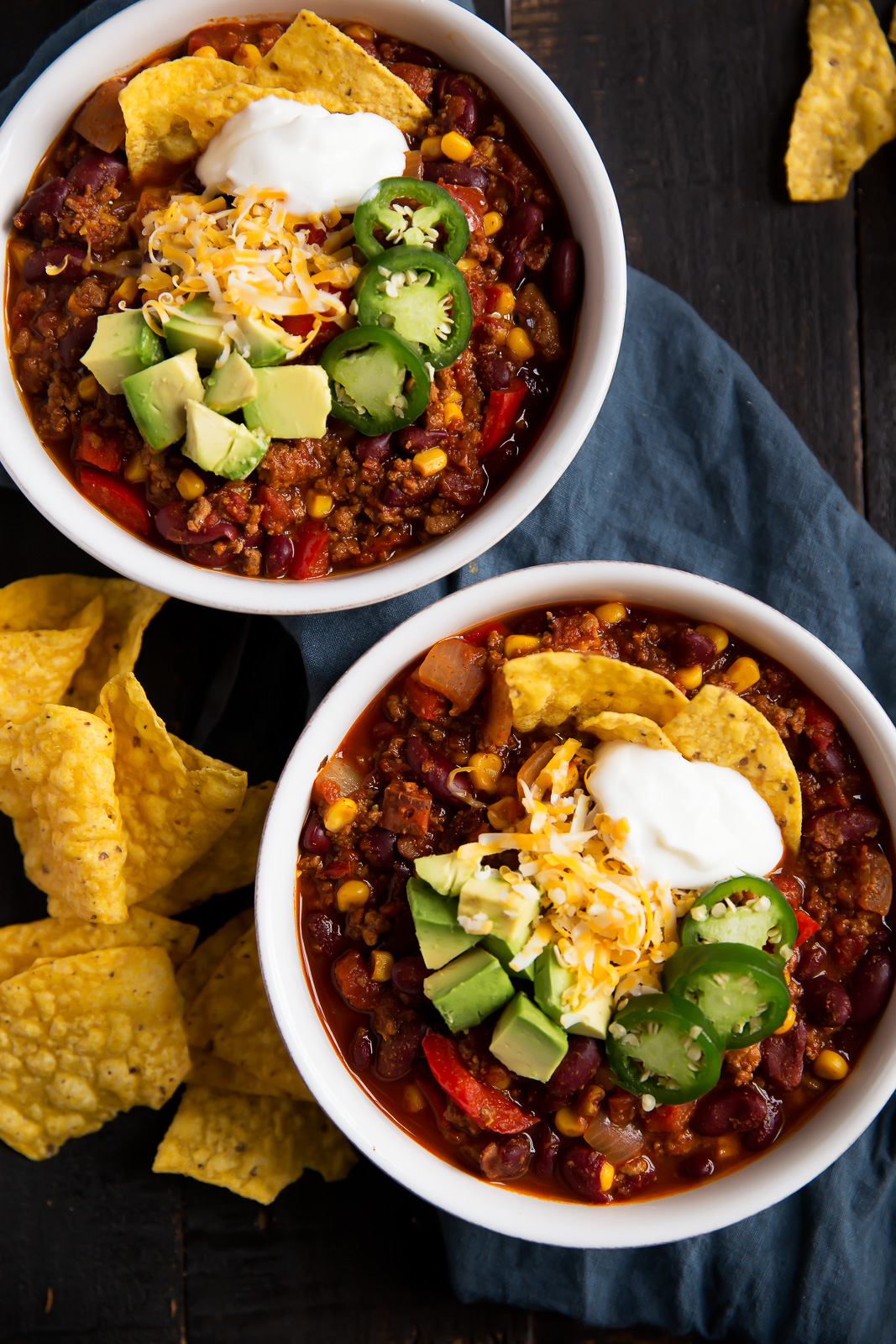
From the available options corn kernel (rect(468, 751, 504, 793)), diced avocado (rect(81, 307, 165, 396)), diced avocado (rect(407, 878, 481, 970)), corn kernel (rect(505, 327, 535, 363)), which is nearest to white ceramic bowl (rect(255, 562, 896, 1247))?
corn kernel (rect(468, 751, 504, 793))

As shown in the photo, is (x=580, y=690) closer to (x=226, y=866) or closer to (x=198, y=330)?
(x=198, y=330)

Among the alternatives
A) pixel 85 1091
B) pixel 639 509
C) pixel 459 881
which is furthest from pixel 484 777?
pixel 85 1091

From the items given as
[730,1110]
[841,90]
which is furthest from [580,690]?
[841,90]

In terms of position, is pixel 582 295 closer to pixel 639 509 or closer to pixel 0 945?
pixel 639 509

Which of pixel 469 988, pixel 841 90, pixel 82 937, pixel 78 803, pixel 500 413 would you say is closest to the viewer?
pixel 469 988

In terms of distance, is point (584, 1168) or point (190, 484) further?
point (584, 1168)

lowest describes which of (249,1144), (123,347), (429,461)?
(249,1144)
